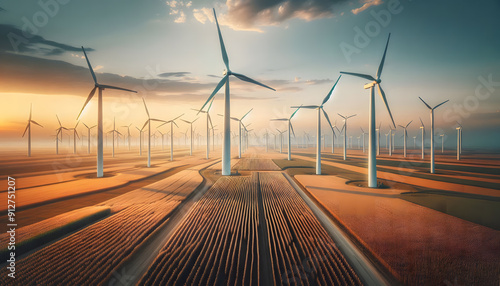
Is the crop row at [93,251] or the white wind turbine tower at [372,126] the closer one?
the crop row at [93,251]

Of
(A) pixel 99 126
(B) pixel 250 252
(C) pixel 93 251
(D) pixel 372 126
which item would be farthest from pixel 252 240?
(A) pixel 99 126

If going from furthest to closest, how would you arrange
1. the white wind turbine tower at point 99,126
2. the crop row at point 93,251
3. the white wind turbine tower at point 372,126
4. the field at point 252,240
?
1. the white wind turbine tower at point 99,126
2. the white wind turbine tower at point 372,126
3. the field at point 252,240
4. the crop row at point 93,251

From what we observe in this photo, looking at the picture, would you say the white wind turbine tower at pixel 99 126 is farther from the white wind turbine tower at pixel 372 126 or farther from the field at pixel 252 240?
the white wind turbine tower at pixel 372 126

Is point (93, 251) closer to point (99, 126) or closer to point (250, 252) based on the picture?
point (250, 252)

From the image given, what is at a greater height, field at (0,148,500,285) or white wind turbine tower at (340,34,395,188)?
white wind turbine tower at (340,34,395,188)

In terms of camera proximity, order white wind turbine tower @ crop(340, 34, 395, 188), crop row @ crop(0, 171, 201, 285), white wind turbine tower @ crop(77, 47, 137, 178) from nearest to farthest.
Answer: crop row @ crop(0, 171, 201, 285)
white wind turbine tower @ crop(340, 34, 395, 188)
white wind turbine tower @ crop(77, 47, 137, 178)

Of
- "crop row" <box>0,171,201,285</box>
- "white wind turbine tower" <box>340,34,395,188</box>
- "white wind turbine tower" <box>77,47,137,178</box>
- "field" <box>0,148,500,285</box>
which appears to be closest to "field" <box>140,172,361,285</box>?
"field" <box>0,148,500,285</box>

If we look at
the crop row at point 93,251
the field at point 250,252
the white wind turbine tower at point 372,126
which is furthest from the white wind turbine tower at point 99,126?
the white wind turbine tower at point 372,126

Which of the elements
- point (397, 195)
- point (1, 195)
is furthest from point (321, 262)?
point (1, 195)

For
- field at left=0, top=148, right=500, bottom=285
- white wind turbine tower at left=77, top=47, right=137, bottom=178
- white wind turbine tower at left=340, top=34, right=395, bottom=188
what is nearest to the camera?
field at left=0, top=148, right=500, bottom=285

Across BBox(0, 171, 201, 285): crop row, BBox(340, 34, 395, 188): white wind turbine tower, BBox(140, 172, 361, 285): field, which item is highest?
BBox(340, 34, 395, 188): white wind turbine tower

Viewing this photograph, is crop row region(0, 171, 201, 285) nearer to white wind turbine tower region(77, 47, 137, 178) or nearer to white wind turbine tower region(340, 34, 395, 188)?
white wind turbine tower region(77, 47, 137, 178)

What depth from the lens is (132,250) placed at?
12.1 meters

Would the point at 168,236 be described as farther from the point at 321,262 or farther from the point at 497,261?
the point at 497,261
